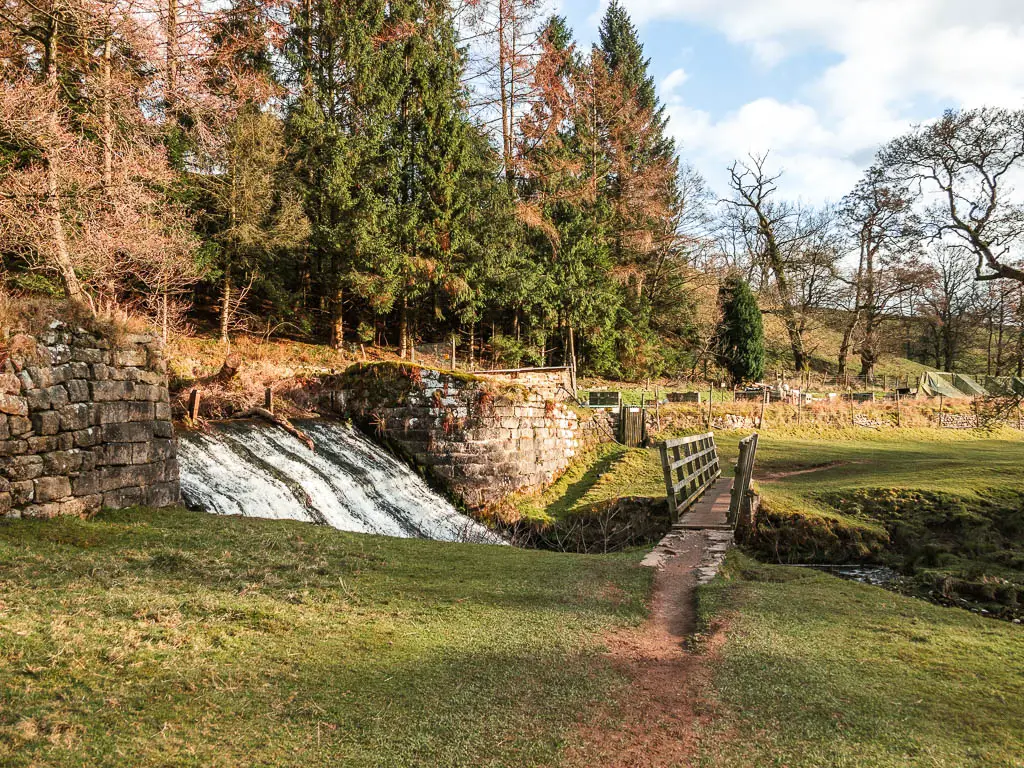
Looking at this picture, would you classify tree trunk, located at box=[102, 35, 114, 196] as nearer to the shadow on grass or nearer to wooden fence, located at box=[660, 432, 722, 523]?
the shadow on grass

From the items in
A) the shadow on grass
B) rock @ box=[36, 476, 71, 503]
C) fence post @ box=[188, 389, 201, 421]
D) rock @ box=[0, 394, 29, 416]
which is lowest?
the shadow on grass

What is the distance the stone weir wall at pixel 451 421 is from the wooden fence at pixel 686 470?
3.15m

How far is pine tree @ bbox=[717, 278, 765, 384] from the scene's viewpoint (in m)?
32.3

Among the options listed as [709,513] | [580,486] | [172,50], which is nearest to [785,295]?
[580,486]

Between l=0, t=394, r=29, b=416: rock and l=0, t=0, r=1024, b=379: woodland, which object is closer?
l=0, t=394, r=29, b=416: rock

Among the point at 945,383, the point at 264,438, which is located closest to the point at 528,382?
the point at 264,438

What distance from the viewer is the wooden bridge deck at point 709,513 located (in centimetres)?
832

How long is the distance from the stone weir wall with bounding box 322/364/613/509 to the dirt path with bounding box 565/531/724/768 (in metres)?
7.46

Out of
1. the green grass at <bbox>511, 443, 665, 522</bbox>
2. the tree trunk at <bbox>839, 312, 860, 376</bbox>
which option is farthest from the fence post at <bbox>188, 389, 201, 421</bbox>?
the tree trunk at <bbox>839, 312, 860, 376</bbox>

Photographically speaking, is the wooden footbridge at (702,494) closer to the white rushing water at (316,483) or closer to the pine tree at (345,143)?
the white rushing water at (316,483)

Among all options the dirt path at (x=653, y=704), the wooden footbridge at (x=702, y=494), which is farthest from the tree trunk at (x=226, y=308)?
the dirt path at (x=653, y=704)

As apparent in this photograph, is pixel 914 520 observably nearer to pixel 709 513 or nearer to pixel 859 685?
pixel 709 513

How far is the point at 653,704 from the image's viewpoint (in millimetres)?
3148

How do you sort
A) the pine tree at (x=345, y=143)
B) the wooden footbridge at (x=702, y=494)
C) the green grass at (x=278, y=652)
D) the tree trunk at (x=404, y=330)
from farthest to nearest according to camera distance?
the tree trunk at (x=404, y=330) → the pine tree at (x=345, y=143) → the wooden footbridge at (x=702, y=494) → the green grass at (x=278, y=652)
